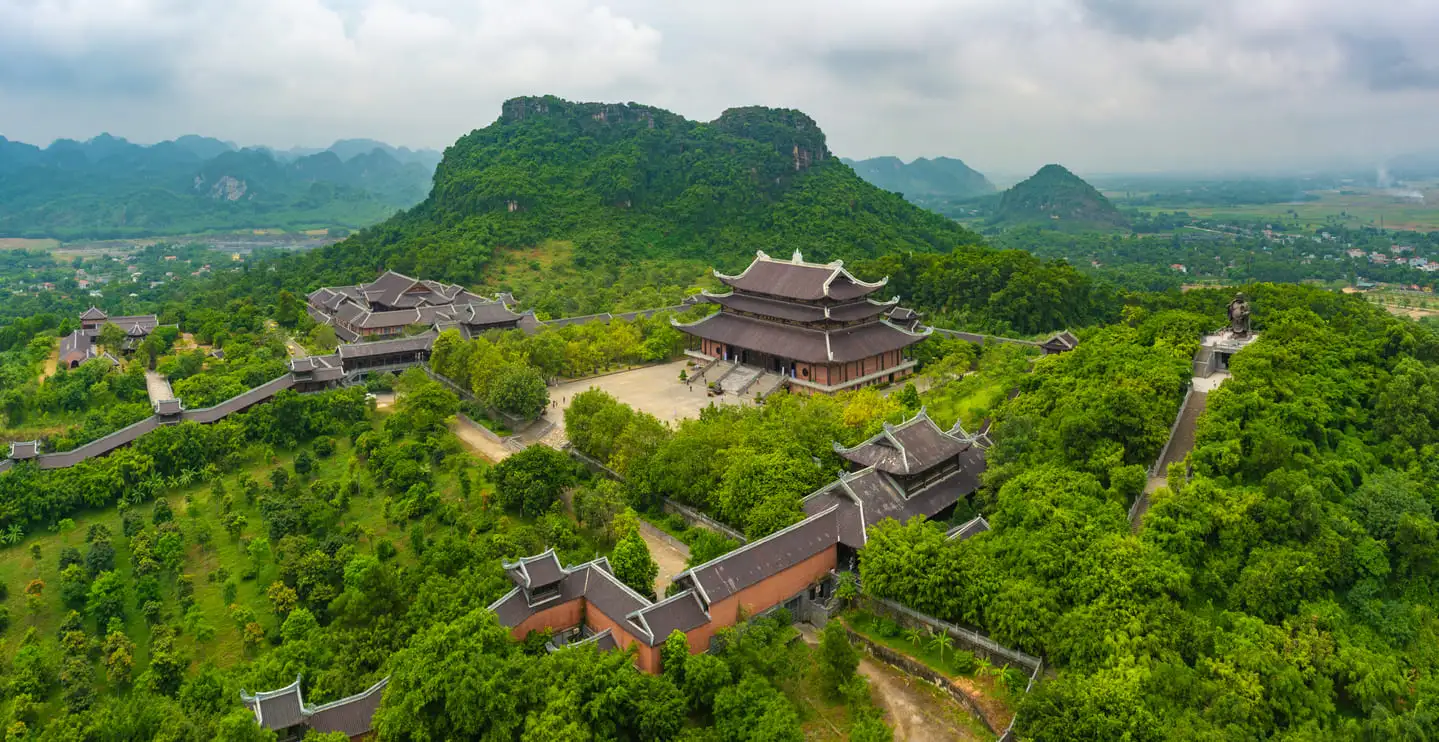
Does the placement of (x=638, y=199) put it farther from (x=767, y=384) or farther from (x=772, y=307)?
(x=767, y=384)

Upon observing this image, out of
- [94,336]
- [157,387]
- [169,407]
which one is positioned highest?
[94,336]

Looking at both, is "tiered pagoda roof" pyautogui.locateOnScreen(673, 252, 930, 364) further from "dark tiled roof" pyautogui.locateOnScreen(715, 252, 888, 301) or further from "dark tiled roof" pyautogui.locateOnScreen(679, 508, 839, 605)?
"dark tiled roof" pyautogui.locateOnScreen(679, 508, 839, 605)

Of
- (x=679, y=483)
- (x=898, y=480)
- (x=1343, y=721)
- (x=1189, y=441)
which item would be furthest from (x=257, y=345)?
(x=1343, y=721)

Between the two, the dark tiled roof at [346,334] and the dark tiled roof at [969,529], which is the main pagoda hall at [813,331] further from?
the dark tiled roof at [346,334]

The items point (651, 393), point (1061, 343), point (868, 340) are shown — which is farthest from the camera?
point (651, 393)

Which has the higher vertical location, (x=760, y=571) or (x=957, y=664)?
(x=760, y=571)

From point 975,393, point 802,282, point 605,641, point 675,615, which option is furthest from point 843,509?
point 802,282

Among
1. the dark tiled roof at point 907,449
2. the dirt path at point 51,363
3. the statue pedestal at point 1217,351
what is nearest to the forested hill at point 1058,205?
the statue pedestal at point 1217,351

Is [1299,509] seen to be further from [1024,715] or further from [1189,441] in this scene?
[1024,715]
